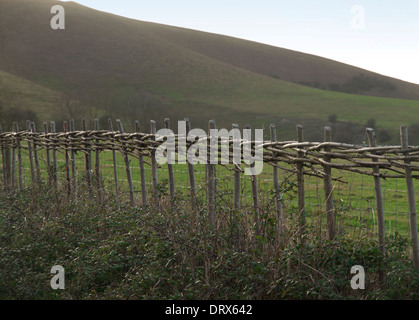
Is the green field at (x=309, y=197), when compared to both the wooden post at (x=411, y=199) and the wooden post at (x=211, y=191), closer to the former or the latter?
the wooden post at (x=211, y=191)

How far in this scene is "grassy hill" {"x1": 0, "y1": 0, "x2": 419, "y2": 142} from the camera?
41.9m

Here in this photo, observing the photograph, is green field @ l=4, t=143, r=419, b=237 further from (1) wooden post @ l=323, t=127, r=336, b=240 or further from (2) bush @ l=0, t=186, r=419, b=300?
(2) bush @ l=0, t=186, r=419, b=300

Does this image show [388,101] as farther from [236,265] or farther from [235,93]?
[236,265]

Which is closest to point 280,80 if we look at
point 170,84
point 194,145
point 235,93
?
point 235,93

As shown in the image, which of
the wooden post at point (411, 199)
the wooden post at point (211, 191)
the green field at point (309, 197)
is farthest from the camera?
the wooden post at point (211, 191)

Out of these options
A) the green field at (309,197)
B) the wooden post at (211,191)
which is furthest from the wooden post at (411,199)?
the wooden post at (211,191)

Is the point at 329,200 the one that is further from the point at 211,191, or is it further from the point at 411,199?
the point at 211,191

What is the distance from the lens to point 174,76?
170ft

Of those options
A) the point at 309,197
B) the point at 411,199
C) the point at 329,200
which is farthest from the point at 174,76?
the point at 411,199

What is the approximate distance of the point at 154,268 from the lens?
176 inches

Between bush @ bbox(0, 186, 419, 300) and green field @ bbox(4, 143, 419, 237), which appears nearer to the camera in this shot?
bush @ bbox(0, 186, 419, 300)

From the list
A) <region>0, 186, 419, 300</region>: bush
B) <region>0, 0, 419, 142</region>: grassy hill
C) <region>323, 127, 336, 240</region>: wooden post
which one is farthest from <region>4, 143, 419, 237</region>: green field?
<region>0, 0, 419, 142</region>: grassy hill

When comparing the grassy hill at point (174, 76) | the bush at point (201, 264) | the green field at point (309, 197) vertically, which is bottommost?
the bush at point (201, 264)

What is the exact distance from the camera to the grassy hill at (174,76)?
137 feet
